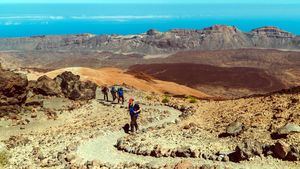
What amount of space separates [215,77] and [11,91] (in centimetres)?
10900

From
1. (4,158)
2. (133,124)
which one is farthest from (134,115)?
(4,158)

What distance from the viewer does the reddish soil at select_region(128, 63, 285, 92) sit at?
131 meters

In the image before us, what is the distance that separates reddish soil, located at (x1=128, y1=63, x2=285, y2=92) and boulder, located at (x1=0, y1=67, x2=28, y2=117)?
8738 cm

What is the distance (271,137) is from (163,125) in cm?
887

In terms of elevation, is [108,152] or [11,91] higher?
[11,91]

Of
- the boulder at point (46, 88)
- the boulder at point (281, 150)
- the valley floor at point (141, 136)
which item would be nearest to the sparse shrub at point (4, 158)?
the valley floor at point (141, 136)

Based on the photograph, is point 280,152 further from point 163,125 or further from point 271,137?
point 163,125

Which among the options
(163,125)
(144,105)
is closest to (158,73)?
(144,105)

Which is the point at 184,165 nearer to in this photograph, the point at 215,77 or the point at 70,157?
the point at 70,157

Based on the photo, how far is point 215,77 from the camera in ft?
469

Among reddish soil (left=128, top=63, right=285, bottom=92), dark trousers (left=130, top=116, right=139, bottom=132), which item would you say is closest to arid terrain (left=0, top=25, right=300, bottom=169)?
dark trousers (left=130, top=116, right=139, bottom=132)

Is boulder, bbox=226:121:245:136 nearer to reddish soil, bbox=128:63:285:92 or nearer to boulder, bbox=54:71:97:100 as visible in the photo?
boulder, bbox=54:71:97:100

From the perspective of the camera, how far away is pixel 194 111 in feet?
117

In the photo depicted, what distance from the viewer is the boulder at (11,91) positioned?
36.7 meters
